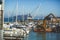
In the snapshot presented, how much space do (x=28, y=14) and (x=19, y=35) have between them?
472mm

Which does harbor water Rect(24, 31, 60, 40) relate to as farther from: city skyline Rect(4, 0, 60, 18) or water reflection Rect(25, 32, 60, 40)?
city skyline Rect(4, 0, 60, 18)

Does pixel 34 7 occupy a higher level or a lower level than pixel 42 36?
higher

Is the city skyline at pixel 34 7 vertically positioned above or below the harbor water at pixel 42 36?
above

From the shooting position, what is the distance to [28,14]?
11.7 ft

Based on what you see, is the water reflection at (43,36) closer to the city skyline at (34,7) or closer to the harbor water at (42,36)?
the harbor water at (42,36)

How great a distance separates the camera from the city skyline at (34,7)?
3.54 metres

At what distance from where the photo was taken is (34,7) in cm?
356

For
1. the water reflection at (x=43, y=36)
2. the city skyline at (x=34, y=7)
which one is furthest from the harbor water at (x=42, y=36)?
the city skyline at (x=34, y=7)

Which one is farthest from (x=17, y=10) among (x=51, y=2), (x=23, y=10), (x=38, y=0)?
(x=51, y=2)

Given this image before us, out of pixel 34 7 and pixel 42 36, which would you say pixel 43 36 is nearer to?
pixel 42 36

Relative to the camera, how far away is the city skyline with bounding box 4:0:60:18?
3535mm

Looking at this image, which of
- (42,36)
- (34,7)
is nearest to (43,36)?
(42,36)

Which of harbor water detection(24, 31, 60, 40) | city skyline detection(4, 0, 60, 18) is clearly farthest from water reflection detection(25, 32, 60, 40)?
city skyline detection(4, 0, 60, 18)

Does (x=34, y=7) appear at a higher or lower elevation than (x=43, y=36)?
higher
